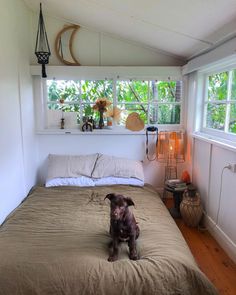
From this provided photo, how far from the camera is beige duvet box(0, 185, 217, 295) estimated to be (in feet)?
4.62

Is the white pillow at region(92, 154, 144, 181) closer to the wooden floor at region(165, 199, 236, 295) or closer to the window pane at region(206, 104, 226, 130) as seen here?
the wooden floor at region(165, 199, 236, 295)

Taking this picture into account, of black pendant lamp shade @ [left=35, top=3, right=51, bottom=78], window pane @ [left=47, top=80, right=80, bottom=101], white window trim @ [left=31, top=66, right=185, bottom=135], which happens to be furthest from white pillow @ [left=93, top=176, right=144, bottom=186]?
black pendant lamp shade @ [left=35, top=3, right=51, bottom=78]

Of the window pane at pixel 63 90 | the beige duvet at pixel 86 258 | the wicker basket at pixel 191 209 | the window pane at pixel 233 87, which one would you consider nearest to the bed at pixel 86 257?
the beige duvet at pixel 86 258

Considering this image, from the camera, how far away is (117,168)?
314 centimetres

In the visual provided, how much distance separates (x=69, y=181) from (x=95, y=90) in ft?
4.18

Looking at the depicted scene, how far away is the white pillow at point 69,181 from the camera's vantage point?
3.04 metres

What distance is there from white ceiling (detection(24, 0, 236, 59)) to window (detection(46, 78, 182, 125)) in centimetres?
49

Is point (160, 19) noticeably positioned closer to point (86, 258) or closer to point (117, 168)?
point (117, 168)

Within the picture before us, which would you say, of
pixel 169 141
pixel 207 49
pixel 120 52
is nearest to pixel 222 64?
pixel 207 49

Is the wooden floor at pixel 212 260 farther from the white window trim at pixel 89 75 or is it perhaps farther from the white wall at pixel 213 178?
the white window trim at pixel 89 75

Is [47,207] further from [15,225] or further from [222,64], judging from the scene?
[222,64]

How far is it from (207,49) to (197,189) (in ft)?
5.19

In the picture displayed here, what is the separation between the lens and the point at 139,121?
3.43m

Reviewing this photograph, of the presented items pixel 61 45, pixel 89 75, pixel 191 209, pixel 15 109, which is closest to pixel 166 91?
pixel 89 75
